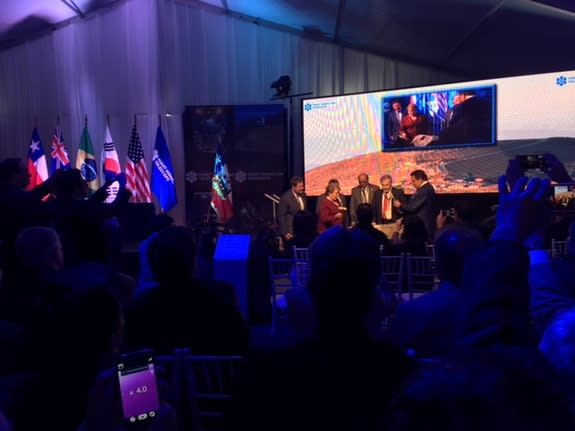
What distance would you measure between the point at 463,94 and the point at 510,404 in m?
7.05

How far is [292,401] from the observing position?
0.87 metres

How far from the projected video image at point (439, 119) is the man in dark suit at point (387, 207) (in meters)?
0.66

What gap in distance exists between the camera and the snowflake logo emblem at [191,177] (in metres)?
9.02

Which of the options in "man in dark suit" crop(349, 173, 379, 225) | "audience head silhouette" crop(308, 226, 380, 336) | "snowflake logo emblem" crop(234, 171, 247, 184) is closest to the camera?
"audience head silhouette" crop(308, 226, 380, 336)

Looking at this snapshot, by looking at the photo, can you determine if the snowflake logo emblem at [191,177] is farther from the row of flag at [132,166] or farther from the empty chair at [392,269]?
the empty chair at [392,269]

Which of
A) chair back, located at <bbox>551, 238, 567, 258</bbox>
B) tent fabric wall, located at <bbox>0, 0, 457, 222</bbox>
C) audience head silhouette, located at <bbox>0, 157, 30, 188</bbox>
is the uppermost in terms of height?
tent fabric wall, located at <bbox>0, 0, 457, 222</bbox>

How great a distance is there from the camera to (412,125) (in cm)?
730

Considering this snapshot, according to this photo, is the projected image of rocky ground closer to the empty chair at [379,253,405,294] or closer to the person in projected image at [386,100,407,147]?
the person in projected image at [386,100,407,147]

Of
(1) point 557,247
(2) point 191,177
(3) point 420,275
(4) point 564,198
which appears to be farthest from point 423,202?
(2) point 191,177

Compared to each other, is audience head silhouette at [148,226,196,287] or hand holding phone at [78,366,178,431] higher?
audience head silhouette at [148,226,196,287]

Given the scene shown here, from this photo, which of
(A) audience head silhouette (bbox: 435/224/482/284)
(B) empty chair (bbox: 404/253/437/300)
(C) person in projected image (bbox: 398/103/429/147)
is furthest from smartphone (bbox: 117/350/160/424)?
(C) person in projected image (bbox: 398/103/429/147)

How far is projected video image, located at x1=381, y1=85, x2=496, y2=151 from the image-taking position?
676 centimetres

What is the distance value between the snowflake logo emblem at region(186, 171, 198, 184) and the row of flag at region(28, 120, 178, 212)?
42 cm

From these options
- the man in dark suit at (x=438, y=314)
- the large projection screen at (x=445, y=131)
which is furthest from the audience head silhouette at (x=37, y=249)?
the large projection screen at (x=445, y=131)
